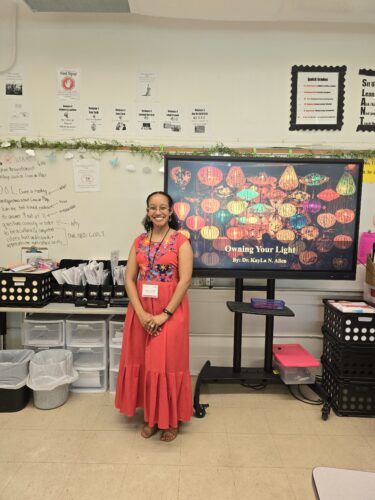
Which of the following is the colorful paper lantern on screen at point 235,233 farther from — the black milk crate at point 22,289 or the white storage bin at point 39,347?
the white storage bin at point 39,347

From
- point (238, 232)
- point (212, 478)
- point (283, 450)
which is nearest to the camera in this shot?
point (212, 478)

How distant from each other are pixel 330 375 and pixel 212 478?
1.22 m

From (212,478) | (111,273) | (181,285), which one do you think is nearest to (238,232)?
(181,285)

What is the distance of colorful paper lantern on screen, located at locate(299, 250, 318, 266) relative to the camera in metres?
2.50

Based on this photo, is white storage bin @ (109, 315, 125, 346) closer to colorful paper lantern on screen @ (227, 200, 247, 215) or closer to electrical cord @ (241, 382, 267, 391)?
electrical cord @ (241, 382, 267, 391)

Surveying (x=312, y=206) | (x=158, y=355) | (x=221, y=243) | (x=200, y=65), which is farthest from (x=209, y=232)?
(x=200, y=65)

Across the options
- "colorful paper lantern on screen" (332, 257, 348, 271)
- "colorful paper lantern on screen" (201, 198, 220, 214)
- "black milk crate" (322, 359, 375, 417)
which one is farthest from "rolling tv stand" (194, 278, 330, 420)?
"colorful paper lantern on screen" (201, 198, 220, 214)

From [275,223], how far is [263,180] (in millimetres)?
305

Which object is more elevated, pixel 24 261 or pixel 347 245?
pixel 347 245

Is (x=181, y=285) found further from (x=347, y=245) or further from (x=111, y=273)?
(x=347, y=245)

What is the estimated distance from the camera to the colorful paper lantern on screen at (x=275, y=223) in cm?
248

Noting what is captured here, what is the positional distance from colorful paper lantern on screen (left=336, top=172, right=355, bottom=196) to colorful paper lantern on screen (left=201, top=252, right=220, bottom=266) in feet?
3.09

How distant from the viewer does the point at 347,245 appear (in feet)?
8.22

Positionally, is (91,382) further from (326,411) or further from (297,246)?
(297,246)
